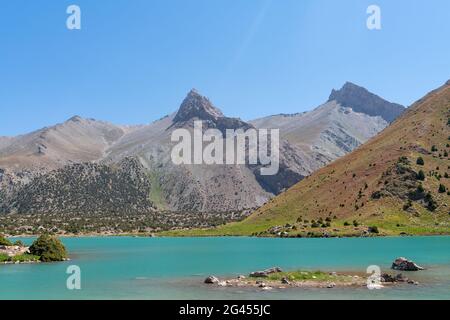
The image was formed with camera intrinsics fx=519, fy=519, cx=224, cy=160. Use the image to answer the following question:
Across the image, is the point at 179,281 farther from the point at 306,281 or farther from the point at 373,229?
the point at 373,229

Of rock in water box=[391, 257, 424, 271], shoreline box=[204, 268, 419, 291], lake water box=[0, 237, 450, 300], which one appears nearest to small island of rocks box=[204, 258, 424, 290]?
shoreline box=[204, 268, 419, 291]

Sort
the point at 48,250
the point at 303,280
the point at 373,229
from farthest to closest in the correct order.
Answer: the point at 373,229
the point at 48,250
the point at 303,280

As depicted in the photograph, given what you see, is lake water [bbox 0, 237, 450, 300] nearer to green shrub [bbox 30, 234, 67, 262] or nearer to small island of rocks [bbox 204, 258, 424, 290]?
small island of rocks [bbox 204, 258, 424, 290]

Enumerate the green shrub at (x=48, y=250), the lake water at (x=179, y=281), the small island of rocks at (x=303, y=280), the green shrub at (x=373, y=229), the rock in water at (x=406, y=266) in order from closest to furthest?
the lake water at (x=179, y=281)
the small island of rocks at (x=303, y=280)
the rock in water at (x=406, y=266)
the green shrub at (x=48, y=250)
the green shrub at (x=373, y=229)

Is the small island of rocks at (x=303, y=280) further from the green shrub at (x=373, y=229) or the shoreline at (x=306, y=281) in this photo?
the green shrub at (x=373, y=229)

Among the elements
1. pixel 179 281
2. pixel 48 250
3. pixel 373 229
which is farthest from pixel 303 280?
pixel 373 229

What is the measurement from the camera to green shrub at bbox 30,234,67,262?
10456cm

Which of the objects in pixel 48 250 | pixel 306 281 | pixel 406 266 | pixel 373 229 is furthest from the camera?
pixel 373 229

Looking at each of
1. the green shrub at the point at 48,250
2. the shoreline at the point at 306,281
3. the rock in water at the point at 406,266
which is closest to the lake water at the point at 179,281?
the rock in water at the point at 406,266

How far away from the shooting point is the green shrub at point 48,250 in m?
105

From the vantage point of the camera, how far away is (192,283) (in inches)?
2537

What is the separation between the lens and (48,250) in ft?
348
